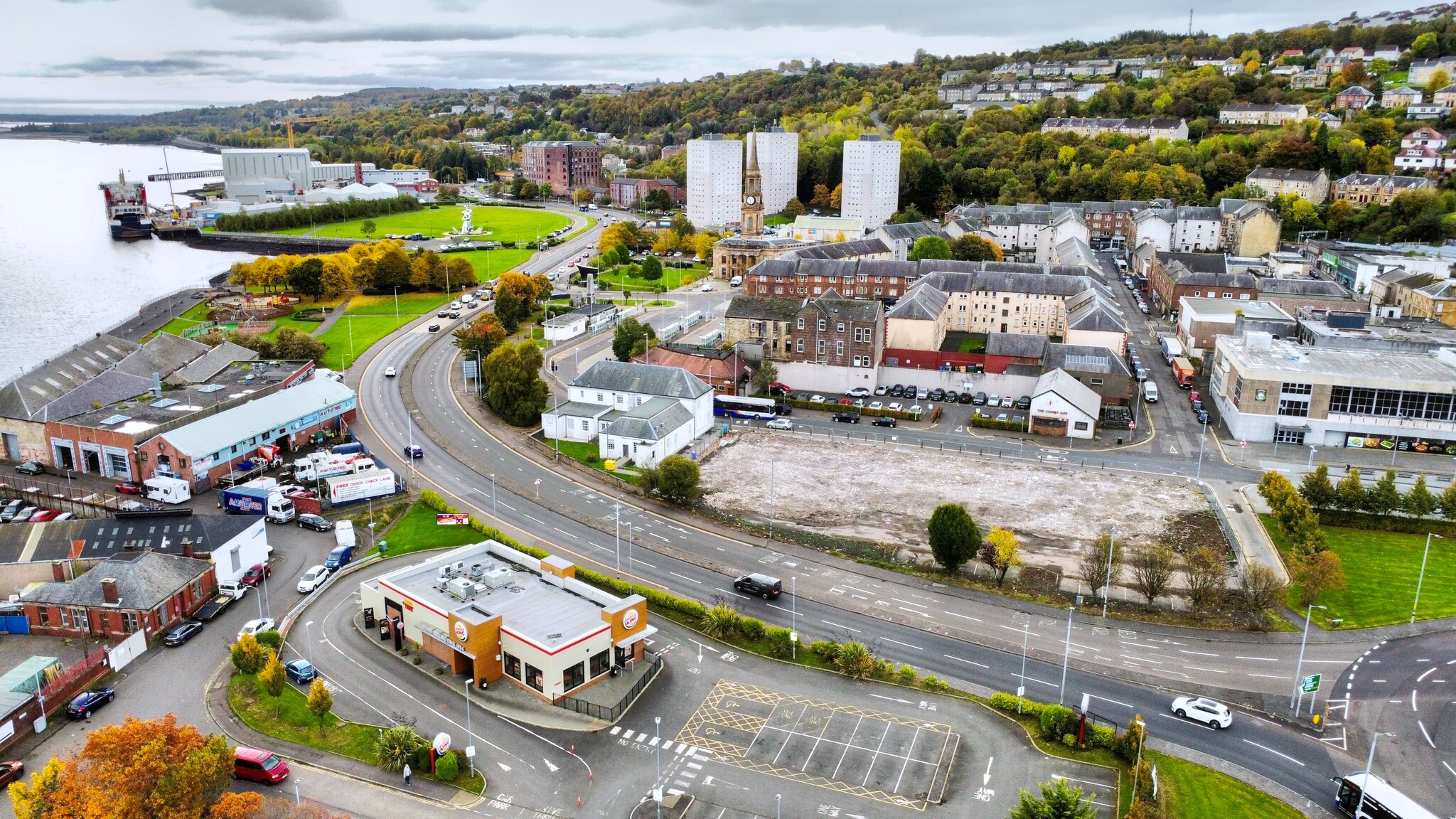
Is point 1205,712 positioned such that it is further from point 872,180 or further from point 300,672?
point 872,180

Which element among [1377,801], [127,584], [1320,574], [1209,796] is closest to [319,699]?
[127,584]

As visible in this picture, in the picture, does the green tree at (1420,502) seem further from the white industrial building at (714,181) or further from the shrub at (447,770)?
the white industrial building at (714,181)

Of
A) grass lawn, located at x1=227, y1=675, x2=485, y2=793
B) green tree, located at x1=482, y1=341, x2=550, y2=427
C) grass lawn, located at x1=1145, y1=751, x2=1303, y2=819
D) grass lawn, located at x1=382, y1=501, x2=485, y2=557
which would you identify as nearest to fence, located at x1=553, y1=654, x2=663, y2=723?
grass lawn, located at x1=227, y1=675, x2=485, y2=793

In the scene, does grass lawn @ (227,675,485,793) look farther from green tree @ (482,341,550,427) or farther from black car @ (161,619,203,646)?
green tree @ (482,341,550,427)

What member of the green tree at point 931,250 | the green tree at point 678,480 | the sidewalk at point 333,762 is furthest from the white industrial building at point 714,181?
the sidewalk at point 333,762

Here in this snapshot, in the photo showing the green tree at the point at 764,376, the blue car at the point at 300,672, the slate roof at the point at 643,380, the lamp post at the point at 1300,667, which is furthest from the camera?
the green tree at the point at 764,376

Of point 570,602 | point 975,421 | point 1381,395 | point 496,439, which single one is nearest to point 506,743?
point 570,602
